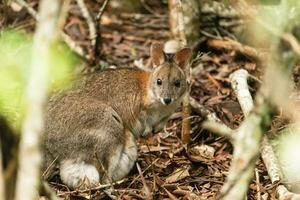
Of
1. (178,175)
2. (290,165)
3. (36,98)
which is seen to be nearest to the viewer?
(36,98)

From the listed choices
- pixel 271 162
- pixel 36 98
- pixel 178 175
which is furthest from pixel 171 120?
pixel 36 98

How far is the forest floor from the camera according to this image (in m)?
6.69

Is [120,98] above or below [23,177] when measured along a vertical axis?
below

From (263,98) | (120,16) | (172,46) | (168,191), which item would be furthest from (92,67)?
(263,98)

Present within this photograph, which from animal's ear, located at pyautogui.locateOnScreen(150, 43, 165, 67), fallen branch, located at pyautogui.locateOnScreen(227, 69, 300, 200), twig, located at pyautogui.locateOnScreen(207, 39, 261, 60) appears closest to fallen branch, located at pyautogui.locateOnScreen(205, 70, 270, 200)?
fallen branch, located at pyautogui.locateOnScreen(227, 69, 300, 200)

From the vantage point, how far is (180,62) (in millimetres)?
7555

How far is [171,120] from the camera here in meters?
8.49

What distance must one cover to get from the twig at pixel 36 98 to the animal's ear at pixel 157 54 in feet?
15.0

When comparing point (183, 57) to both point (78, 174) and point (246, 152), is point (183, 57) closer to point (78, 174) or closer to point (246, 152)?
point (78, 174)

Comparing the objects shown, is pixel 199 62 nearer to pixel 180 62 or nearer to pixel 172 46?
pixel 172 46

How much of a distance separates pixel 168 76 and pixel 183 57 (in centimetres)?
26

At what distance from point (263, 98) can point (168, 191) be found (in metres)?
3.62

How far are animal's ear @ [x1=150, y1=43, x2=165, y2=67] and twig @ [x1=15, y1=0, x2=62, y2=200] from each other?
4560 millimetres

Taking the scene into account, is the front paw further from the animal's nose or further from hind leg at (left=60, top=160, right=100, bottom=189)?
hind leg at (left=60, top=160, right=100, bottom=189)
